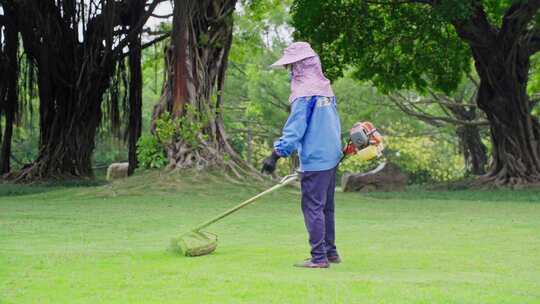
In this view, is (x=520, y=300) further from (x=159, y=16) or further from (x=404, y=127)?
(x=404, y=127)

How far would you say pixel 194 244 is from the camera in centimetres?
738

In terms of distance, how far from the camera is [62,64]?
22344 mm

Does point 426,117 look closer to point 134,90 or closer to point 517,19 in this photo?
point 517,19

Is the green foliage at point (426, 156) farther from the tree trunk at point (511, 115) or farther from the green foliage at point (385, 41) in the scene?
the tree trunk at point (511, 115)

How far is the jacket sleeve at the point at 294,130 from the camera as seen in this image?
22.2 ft

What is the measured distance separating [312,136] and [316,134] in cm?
3

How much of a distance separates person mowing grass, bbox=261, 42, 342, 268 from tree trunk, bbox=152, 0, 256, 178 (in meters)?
10.7

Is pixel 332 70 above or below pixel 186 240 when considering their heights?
above

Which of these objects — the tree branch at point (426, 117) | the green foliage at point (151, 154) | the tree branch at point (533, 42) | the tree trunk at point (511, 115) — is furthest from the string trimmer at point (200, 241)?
the tree branch at point (426, 117)

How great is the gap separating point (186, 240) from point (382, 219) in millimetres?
5057

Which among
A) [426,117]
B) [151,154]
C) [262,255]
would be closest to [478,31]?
[151,154]

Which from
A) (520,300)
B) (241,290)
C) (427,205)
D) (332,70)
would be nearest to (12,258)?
(241,290)

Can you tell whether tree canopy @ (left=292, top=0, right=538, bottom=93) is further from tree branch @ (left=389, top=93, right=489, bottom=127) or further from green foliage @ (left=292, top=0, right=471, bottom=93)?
tree branch @ (left=389, top=93, right=489, bottom=127)

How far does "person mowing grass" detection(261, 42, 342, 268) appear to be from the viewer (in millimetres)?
6895
